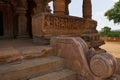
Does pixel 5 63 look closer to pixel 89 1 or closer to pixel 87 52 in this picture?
pixel 87 52

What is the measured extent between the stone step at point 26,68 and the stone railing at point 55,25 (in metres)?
1.57

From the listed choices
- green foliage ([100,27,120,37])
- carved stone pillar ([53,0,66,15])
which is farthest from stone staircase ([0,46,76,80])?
green foliage ([100,27,120,37])

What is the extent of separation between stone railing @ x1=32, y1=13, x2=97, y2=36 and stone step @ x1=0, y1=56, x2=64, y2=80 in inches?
61.9

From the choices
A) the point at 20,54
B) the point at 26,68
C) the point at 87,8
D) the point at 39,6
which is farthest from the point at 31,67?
the point at 39,6

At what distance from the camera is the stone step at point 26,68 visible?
9.89 feet

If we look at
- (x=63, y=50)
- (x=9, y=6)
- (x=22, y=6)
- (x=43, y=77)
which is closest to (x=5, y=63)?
(x=43, y=77)

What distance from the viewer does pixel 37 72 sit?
3480mm

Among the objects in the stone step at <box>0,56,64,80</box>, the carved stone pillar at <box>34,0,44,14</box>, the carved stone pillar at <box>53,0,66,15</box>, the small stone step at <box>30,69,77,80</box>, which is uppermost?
the carved stone pillar at <box>34,0,44,14</box>

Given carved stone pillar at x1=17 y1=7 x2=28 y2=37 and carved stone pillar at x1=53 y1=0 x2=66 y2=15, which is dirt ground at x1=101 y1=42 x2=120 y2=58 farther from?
carved stone pillar at x1=53 y1=0 x2=66 y2=15

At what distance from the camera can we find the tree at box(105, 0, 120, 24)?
29411 mm

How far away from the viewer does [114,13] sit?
97.7 ft

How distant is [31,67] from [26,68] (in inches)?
4.8

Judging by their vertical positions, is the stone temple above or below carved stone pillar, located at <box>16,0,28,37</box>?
below

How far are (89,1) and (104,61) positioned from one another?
5.30 m
